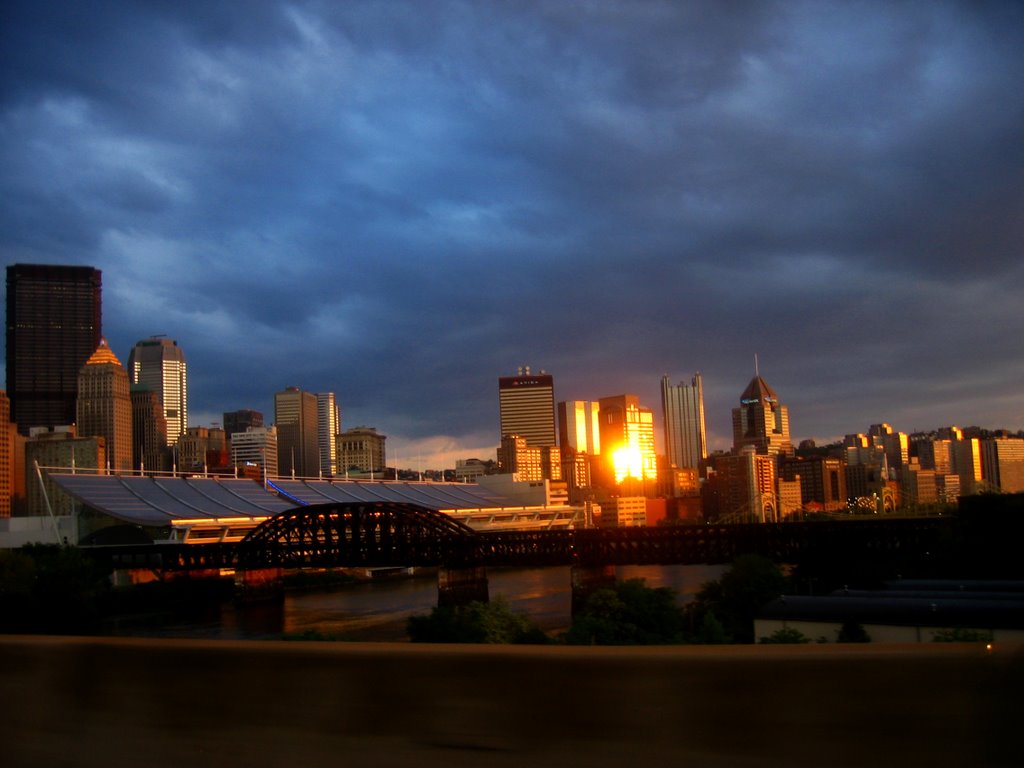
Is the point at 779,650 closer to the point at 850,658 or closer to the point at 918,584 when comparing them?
the point at 850,658

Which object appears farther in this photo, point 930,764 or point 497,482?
point 497,482

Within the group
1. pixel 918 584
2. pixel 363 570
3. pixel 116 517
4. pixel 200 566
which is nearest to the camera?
pixel 918 584

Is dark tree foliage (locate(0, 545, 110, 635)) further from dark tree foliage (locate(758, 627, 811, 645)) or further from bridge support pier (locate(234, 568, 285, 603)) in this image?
dark tree foliage (locate(758, 627, 811, 645))

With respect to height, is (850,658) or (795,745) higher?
(850,658)

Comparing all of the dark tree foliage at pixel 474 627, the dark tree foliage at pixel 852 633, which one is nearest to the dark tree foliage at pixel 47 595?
the dark tree foliage at pixel 474 627

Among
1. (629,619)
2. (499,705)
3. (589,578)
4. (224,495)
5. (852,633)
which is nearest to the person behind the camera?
(499,705)

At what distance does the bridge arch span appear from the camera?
264 feet

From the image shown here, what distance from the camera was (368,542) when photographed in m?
85.8

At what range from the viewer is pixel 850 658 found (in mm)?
3514

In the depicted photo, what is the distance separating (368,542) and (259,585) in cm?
1090

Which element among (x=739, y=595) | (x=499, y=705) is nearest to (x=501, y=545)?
(x=739, y=595)

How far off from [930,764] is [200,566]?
8706cm

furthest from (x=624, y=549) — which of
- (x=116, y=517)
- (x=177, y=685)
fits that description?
(x=177, y=685)

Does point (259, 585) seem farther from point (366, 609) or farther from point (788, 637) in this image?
point (788, 637)
